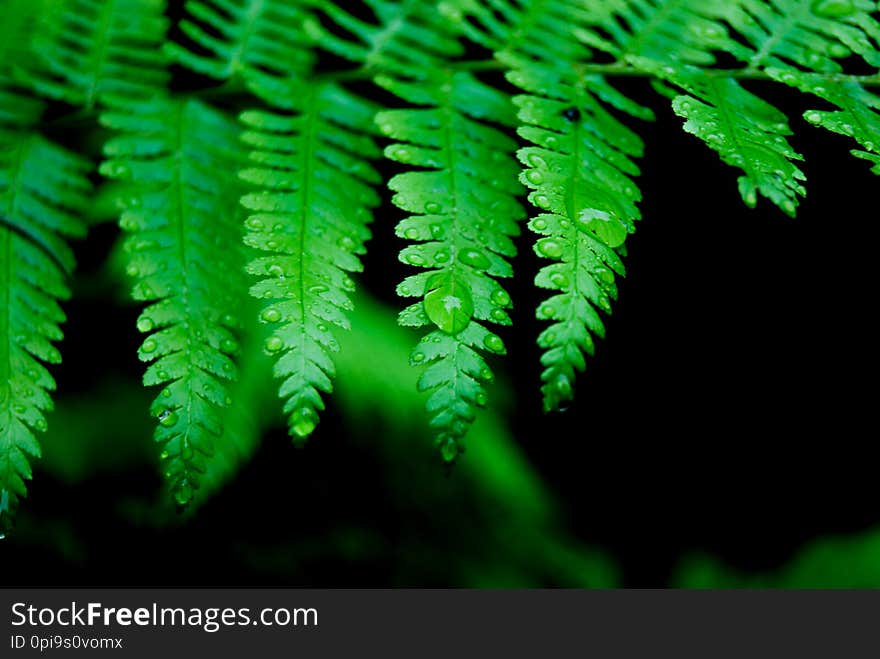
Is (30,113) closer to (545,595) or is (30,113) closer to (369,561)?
(545,595)

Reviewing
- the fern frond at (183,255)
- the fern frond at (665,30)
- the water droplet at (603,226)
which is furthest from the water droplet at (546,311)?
the fern frond at (665,30)

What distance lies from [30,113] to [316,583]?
2435 millimetres

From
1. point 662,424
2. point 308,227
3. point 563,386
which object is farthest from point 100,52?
point 662,424

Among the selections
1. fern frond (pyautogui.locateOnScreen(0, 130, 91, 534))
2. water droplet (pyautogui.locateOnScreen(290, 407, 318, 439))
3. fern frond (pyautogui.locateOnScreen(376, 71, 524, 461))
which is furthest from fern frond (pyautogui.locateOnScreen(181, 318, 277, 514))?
water droplet (pyautogui.locateOnScreen(290, 407, 318, 439))

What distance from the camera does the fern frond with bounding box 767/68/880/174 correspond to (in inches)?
57.2

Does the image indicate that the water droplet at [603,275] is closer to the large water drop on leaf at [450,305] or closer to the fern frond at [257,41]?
the large water drop on leaf at [450,305]

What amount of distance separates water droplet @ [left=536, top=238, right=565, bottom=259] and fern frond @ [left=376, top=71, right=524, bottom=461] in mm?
72

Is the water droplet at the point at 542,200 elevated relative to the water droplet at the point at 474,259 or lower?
elevated

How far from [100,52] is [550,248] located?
1232 millimetres

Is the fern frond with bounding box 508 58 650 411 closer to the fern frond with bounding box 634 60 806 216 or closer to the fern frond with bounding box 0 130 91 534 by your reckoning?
the fern frond with bounding box 634 60 806 216

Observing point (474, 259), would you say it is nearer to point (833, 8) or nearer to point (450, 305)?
point (450, 305)

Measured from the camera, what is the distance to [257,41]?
1825 mm

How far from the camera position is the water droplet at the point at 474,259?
1.39 metres

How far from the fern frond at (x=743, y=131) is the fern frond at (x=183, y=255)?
96cm
